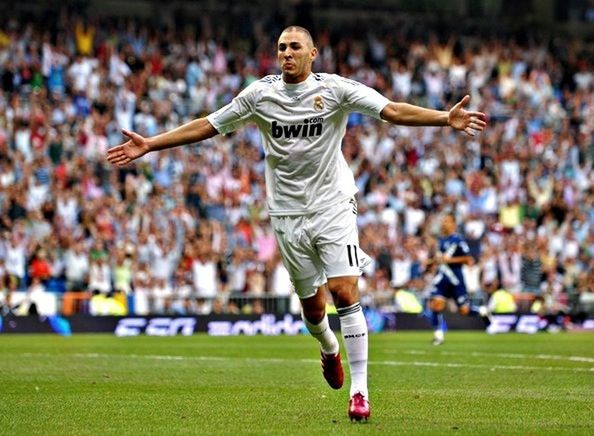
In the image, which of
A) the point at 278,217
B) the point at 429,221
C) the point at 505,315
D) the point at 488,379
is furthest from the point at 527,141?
the point at 278,217

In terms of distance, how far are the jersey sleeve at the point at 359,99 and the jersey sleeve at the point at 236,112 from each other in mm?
703

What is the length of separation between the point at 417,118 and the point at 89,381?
5740 mm

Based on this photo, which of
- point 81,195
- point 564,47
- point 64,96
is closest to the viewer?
point 81,195

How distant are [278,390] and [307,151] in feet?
10.8

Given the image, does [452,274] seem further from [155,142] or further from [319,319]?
[155,142]

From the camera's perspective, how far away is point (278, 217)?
11.0m

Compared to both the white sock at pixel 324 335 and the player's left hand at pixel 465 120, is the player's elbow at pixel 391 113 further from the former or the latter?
the white sock at pixel 324 335

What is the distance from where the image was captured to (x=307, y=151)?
10727 mm

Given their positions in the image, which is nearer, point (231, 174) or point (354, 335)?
point (354, 335)

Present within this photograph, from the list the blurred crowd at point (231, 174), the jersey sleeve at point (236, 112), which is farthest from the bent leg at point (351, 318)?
the blurred crowd at point (231, 174)

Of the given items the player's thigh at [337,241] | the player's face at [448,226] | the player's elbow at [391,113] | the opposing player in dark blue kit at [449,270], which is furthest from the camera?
the opposing player in dark blue kit at [449,270]

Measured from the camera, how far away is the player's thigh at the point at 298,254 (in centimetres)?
1092

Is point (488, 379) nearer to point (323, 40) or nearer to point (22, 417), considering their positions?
point (22, 417)

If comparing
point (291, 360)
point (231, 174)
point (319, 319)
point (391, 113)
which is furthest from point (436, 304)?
point (391, 113)
